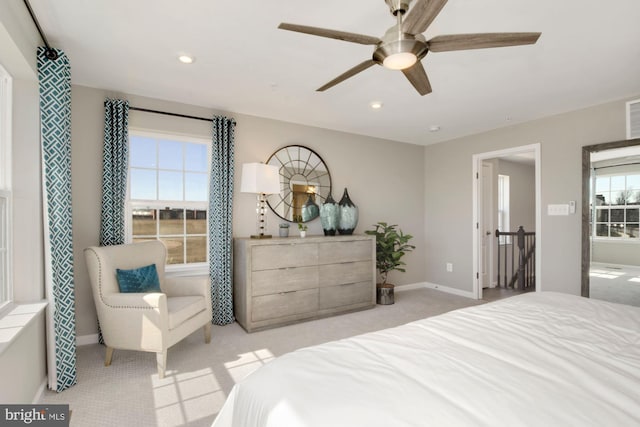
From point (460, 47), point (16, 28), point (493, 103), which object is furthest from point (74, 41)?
point (493, 103)

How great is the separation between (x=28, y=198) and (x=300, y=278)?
244cm

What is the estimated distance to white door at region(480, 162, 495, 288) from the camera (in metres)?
5.46

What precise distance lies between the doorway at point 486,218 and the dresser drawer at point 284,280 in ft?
8.51

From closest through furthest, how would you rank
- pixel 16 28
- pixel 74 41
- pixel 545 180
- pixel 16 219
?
pixel 16 28 → pixel 16 219 → pixel 74 41 → pixel 545 180

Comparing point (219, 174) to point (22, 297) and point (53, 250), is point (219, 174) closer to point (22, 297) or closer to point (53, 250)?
point (53, 250)

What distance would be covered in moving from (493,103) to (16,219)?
429 centimetres

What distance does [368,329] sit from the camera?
3.43 metres

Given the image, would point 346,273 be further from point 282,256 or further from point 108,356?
point 108,356

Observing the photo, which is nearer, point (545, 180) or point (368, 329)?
point (368, 329)

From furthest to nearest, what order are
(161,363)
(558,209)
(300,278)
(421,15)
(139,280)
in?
1. (558,209)
2. (300,278)
3. (139,280)
4. (161,363)
5. (421,15)

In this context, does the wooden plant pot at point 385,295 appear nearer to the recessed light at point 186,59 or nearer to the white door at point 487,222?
the white door at point 487,222

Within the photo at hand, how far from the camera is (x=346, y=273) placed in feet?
13.0

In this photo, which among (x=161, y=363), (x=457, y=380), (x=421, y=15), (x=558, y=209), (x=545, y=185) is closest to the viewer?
(x=457, y=380)

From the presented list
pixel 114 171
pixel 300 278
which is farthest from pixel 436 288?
pixel 114 171
